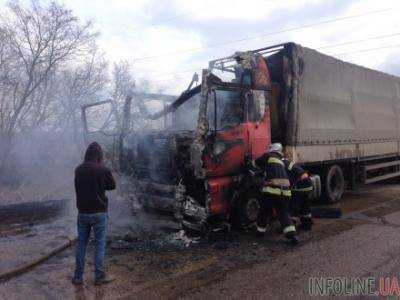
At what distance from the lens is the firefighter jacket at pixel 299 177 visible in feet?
22.9

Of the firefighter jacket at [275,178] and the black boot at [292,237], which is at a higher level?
the firefighter jacket at [275,178]

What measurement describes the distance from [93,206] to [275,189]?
284cm

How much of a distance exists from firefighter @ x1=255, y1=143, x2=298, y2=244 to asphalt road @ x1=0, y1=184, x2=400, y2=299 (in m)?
0.32

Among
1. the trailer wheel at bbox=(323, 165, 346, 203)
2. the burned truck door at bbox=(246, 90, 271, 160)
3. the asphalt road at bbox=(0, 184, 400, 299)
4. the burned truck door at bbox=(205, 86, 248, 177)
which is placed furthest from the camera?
the trailer wheel at bbox=(323, 165, 346, 203)

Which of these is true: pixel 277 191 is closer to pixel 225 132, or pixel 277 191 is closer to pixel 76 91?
pixel 225 132

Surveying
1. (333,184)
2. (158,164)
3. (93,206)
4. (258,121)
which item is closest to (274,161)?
(258,121)

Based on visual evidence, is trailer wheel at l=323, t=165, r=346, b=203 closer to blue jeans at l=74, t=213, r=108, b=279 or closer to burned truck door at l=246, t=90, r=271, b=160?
burned truck door at l=246, t=90, r=271, b=160

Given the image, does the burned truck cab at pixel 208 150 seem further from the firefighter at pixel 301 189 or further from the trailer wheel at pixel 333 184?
the trailer wheel at pixel 333 184

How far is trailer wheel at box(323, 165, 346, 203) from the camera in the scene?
9109 millimetres

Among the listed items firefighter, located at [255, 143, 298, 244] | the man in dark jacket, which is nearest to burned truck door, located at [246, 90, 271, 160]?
firefighter, located at [255, 143, 298, 244]

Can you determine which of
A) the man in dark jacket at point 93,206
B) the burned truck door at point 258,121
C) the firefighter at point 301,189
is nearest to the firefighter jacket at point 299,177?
the firefighter at point 301,189

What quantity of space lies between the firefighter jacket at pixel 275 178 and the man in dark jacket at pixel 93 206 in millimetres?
2574

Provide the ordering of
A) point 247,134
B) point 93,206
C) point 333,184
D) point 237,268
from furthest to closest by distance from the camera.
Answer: point 333,184
point 247,134
point 237,268
point 93,206

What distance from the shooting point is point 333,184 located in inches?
372
